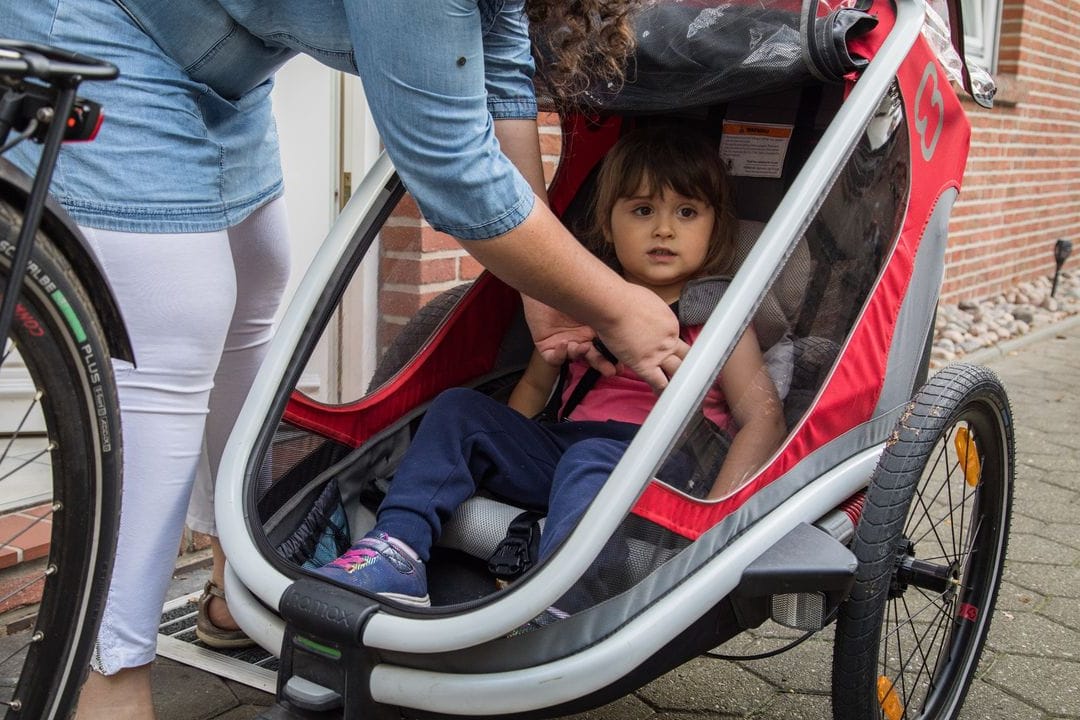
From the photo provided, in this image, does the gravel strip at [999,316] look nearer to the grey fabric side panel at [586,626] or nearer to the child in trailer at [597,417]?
the child in trailer at [597,417]

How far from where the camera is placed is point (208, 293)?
1560 millimetres

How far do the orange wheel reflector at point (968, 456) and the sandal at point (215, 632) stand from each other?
4.33 ft

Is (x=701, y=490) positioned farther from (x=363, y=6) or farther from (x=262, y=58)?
(x=262, y=58)

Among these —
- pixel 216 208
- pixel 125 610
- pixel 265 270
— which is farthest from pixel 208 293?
pixel 125 610

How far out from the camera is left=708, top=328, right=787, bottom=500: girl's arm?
1.53 meters

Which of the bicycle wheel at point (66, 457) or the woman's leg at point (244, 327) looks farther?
the woman's leg at point (244, 327)

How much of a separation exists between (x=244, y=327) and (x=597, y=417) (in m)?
0.63

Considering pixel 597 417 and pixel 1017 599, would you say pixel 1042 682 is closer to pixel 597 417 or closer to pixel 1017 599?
pixel 1017 599

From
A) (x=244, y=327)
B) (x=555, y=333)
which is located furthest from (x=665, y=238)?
(x=244, y=327)

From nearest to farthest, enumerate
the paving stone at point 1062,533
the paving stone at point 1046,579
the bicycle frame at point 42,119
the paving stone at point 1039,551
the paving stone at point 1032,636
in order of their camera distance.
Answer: the bicycle frame at point 42,119
the paving stone at point 1032,636
the paving stone at point 1046,579
the paving stone at point 1039,551
the paving stone at point 1062,533

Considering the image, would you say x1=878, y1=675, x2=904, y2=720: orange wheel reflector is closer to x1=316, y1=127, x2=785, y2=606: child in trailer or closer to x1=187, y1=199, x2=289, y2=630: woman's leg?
x1=316, y1=127, x2=785, y2=606: child in trailer

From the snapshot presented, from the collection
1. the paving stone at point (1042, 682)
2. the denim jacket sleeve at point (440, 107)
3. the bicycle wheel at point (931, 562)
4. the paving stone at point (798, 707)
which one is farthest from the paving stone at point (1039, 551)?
the denim jacket sleeve at point (440, 107)

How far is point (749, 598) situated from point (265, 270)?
3.15ft

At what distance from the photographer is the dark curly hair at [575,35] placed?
5.01 ft
